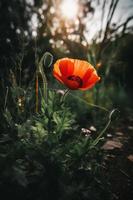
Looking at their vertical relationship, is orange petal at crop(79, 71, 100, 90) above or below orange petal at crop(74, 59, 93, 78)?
below

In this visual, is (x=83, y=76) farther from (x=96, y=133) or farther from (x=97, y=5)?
(x=97, y=5)

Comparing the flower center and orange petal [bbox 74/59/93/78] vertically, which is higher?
orange petal [bbox 74/59/93/78]

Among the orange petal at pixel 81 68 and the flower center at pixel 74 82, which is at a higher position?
the orange petal at pixel 81 68

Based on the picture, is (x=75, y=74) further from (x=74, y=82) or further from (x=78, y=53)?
(x=78, y=53)

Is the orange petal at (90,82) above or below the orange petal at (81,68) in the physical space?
below

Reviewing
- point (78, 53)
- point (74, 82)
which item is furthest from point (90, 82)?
point (78, 53)

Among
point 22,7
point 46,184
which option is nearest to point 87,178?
point 46,184
